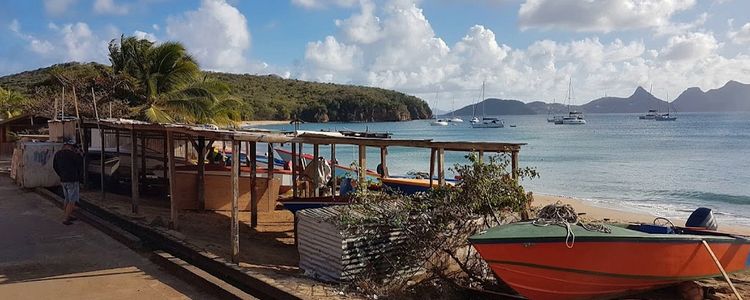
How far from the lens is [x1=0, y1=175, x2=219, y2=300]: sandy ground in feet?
21.7

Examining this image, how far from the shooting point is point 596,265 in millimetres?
6926

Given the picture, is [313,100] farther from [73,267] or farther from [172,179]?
[73,267]

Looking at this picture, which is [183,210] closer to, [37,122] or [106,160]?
[106,160]

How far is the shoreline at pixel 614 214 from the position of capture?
54.6ft

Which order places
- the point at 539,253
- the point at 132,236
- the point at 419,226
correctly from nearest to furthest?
the point at 539,253 < the point at 419,226 < the point at 132,236

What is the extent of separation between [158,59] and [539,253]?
2159 centimetres

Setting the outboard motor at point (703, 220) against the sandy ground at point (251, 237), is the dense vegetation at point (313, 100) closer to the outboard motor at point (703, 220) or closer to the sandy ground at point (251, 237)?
the sandy ground at point (251, 237)

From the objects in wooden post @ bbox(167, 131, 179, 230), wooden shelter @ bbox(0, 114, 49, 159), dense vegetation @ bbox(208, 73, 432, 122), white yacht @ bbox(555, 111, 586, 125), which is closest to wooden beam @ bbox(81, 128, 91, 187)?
wooden post @ bbox(167, 131, 179, 230)

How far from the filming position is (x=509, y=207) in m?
8.18

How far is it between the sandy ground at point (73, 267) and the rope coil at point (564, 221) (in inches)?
160

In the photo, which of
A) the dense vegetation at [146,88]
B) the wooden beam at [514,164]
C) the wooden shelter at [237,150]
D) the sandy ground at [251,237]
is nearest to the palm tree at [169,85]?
the dense vegetation at [146,88]

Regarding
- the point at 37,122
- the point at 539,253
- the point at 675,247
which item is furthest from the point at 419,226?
the point at 37,122

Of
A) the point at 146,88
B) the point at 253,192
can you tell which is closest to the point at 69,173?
the point at 253,192

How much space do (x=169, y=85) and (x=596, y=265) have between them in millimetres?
21324
